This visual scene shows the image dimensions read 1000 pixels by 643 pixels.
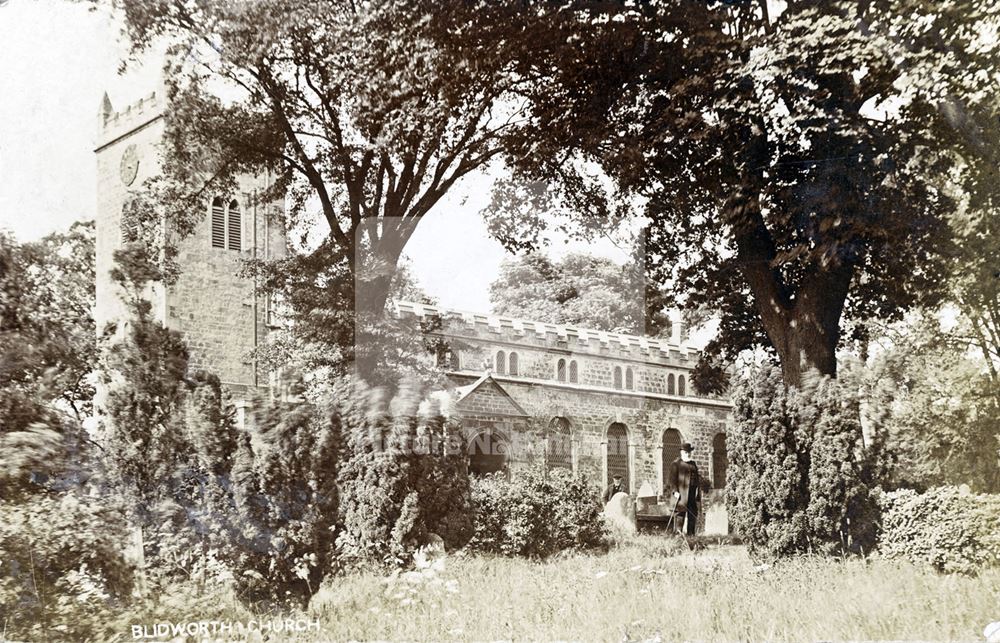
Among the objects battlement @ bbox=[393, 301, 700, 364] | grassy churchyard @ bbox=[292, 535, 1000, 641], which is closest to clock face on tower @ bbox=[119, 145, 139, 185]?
battlement @ bbox=[393, 301, 700, 364]

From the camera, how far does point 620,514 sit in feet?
23.9

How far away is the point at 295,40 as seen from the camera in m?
6.80

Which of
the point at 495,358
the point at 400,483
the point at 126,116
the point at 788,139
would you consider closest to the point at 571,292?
the point at 495,358

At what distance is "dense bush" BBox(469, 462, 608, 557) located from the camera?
708 centimetres

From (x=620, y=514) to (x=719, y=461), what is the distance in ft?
3.26

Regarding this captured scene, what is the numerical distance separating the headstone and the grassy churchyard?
125mm

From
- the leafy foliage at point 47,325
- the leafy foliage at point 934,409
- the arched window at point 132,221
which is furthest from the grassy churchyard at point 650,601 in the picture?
the arched window at point 132,221

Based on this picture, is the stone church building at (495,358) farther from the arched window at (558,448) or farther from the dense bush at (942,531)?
the dense bush at (942,531)

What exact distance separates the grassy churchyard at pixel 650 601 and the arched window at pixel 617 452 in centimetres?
54

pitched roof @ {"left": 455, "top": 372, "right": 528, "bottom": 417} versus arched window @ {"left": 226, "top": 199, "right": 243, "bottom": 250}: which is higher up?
arched window @ {"left": 226, "top": 199, "right": 243, "bottom": 250}

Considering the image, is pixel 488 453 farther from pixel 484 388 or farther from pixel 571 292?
pixel 571 292

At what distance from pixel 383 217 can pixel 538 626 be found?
3224 mm

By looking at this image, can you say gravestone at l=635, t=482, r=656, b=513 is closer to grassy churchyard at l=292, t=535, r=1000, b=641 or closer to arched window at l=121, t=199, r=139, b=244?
grassy churchyard at l=292, t=535, r=1000, b=641

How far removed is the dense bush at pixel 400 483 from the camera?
682 cm
